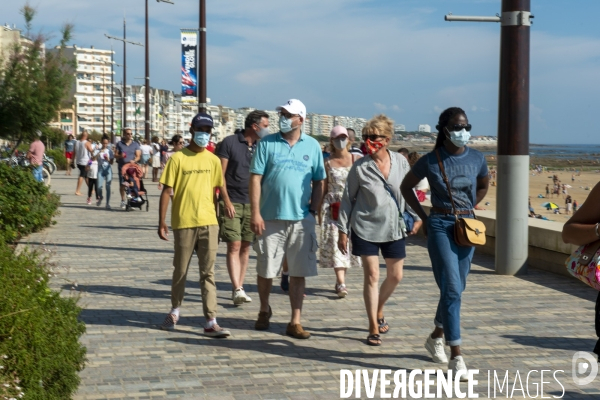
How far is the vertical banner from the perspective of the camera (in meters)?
19.2

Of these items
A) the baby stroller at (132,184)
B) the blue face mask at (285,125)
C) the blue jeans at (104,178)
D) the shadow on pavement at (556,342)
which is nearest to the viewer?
the shadow on pavement at (556,342)

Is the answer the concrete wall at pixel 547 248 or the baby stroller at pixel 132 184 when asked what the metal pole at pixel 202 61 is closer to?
the baby stroller at pixel 132 184

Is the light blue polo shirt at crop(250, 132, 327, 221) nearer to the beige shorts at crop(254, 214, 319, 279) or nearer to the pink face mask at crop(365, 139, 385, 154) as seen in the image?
the beige shorts at crop(254, 214, 319, 279)

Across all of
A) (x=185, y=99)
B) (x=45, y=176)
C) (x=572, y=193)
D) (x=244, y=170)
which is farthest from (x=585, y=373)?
(x=572, y=193)

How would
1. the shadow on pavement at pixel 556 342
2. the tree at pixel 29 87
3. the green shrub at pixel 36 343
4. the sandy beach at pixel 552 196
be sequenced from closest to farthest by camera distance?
1. the green shrub at pixel 36 343
2. the shadow on pavement at pixel 556 342
3. the tree at pixel 29 87
4. the sandy beach at pixel 552 196

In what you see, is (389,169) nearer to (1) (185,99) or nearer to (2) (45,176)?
(1) (185,99)

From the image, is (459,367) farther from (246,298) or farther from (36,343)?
(246,298)

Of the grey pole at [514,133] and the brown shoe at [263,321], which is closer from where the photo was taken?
the brown shoe at [263,321]

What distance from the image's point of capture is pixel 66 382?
528 cm

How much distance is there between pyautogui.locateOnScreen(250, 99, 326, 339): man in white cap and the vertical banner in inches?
458

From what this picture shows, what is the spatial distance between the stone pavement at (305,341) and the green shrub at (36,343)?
475 mm

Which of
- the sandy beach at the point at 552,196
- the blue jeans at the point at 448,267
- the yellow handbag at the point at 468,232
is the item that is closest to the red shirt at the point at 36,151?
the blue jeans at the point at 448,267

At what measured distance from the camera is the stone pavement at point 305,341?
20.1ft

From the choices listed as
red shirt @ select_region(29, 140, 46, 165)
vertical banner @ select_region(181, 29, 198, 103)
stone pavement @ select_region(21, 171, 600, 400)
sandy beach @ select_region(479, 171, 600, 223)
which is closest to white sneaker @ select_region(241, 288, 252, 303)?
stone pavement @ select_region(21, 171, 600, 400)
